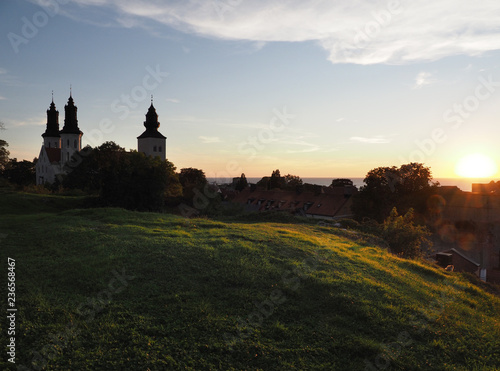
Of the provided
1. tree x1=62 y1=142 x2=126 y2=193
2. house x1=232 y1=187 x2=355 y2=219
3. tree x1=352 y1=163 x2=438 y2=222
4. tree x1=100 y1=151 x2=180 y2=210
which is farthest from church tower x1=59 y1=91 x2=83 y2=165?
tree x1=352 y1=163 x2=438 y2=222

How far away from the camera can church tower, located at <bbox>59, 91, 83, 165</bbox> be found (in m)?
68.9

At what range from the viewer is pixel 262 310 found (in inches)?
321

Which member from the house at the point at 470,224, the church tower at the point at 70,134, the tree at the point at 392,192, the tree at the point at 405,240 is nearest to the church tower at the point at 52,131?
the church tower at the point at 70,134

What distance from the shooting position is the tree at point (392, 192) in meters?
42.0

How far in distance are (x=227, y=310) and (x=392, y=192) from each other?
39396mm

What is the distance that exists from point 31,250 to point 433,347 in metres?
13.1

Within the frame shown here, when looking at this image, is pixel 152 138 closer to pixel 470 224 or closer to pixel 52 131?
pixel 52 131

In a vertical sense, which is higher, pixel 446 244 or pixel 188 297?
pixel 188 297

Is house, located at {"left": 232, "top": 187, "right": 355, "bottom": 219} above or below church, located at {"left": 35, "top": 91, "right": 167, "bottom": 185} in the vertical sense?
below

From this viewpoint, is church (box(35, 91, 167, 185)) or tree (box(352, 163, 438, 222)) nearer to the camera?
tree (box(352, 163, 438, 222))

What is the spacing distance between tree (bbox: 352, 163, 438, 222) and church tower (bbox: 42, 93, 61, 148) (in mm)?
69993

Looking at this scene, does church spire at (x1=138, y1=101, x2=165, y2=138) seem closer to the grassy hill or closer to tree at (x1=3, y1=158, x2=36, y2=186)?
tree at (x1=3, y1=158, x2=36, y2=186)

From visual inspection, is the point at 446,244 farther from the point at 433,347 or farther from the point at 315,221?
the point at 433,347

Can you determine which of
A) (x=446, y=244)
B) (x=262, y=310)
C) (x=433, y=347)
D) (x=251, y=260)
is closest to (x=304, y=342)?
(x=262, y=310)
